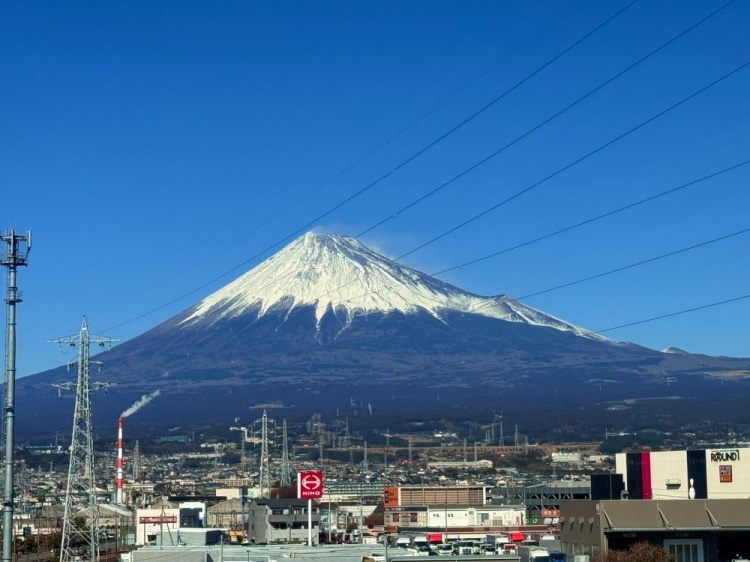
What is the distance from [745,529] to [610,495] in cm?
2805

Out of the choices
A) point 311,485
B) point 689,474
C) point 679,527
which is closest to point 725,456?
point 689,474

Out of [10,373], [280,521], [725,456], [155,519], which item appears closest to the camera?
[10,373]

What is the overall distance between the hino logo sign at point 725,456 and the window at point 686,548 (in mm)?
21711

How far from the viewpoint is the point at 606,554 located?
43250 mm

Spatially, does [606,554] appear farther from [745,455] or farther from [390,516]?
[390,516]

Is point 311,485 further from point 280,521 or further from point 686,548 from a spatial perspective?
point 280,521

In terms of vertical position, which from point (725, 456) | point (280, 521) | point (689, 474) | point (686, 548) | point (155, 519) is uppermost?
point (725, 456)

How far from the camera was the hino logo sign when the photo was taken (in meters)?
66.1

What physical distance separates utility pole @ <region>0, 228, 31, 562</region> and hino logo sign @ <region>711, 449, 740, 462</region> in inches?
1742

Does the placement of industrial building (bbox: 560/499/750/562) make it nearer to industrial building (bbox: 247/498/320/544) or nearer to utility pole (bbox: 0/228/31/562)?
utility pole (bbox: 0/228/31/562)

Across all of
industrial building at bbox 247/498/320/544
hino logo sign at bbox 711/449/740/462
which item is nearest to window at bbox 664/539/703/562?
hino logo sign at bbox 711/449/740/462

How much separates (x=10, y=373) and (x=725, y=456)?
45.0 metres

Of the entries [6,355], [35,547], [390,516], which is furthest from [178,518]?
[6,355]

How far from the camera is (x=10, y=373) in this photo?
3048cm
